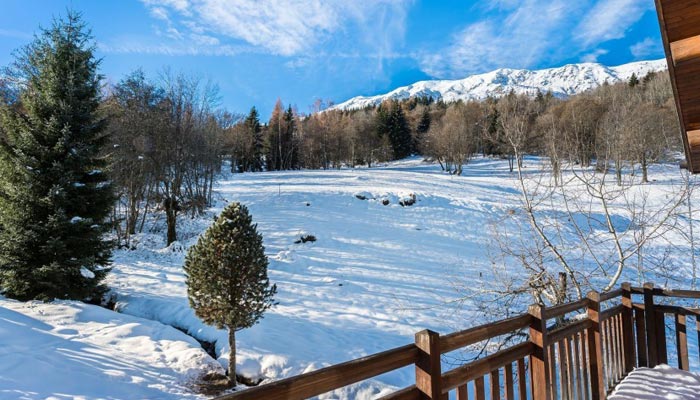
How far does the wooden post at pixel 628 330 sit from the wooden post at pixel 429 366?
3238 millimetres

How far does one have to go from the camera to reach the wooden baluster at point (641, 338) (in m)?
3.97

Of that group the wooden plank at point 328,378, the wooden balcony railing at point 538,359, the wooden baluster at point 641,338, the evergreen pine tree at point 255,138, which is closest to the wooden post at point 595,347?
the wooden balcony railing at point 538,359

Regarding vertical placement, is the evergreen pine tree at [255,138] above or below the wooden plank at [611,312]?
above

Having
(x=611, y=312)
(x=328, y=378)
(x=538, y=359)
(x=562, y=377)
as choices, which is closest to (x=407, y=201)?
(x=611, y=312)

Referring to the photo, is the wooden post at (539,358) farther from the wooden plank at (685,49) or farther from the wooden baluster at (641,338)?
the wooden baluster at (641,338)

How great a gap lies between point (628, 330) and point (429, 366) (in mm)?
3477

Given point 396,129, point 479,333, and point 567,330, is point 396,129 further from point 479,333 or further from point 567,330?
point 479,333

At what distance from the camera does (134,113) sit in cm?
1428

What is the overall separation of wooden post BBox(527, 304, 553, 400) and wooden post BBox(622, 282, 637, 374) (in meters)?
2.10

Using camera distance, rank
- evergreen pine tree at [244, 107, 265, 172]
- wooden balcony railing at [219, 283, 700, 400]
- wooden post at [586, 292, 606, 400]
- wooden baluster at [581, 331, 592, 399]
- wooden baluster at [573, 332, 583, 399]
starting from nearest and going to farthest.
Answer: wooden balcony railing at [219, 283, 700, 400] → wooden baluster at [573, 332, 583, 399] → wooden baluster at [581, 331, 592, 399] → wooden post at [586, 292, 606, 400] → evergreen pine tree at [244, 107, 265, 172]

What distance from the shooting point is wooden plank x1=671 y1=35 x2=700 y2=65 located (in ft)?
5.86

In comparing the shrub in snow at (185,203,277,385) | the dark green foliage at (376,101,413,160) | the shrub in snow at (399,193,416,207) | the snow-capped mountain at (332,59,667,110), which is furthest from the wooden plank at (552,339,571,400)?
the snow-capped mountain at (332,59,667,110)

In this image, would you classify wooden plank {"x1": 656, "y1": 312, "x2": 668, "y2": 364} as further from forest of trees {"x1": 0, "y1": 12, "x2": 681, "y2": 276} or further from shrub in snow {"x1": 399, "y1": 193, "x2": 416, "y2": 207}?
shrub in snow {"x1": 399, "y1": 193, "x2": 416, "y2": 207}

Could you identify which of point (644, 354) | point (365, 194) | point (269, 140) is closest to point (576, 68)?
point (269, 140)
